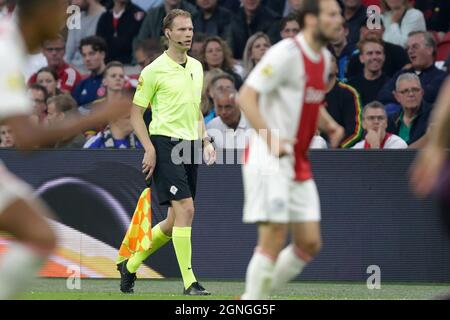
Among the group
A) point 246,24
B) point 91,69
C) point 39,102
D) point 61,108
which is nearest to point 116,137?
point 61,108

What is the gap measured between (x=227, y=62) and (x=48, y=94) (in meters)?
2.35

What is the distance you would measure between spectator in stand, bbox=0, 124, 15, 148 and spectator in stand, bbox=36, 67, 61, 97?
108 cm

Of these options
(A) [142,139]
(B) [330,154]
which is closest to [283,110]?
(A) [142,139]

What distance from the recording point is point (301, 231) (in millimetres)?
8531

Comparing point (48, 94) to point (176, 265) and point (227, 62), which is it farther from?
point (176, 265)

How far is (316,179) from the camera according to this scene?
43.5 feet

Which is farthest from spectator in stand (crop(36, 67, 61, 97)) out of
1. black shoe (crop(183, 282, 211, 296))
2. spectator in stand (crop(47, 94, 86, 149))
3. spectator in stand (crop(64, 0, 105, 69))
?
black shoe (crop(183, 282, 211, 296))

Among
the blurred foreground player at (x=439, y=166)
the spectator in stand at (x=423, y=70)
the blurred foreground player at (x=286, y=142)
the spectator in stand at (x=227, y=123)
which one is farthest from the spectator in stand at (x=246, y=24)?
the blurred foreground player at (x=439, y=166)

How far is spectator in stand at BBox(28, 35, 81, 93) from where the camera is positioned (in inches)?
639

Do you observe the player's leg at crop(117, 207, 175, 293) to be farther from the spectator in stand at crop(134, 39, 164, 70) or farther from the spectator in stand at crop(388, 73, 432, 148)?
the spectator in stand at crop(134, 39, 164, 70)

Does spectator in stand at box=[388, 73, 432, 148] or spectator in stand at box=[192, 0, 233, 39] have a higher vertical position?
spectator in stand at box=[192, 0, 233, 39]

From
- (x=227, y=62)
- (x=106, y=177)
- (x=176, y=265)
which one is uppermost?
(x=227, y=62)

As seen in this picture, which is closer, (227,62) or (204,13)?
(227,62)

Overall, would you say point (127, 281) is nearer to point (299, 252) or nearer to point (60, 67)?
point (299, 252)
